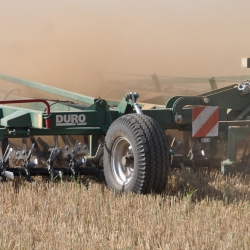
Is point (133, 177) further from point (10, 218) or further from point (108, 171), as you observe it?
point (10, 218)

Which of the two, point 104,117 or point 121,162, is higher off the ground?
point 104,117

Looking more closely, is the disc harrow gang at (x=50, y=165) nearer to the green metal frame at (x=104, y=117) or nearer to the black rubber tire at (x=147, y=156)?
the green metal frame at (x=104, y=117)

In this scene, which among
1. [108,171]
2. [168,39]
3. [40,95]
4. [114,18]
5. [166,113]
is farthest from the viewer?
[168,39]

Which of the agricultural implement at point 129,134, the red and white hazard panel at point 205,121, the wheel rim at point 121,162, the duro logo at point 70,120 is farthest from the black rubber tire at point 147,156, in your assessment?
the red and white hazard panel at point 205,121

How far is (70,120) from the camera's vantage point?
17.0ft

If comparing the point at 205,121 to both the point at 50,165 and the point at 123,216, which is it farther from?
the point at 123,216

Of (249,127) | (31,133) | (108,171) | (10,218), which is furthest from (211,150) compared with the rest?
(10,218)

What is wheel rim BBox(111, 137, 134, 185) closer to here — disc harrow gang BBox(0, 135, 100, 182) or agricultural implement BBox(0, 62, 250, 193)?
agricultural implement BBox(0, 62, 250, 193)

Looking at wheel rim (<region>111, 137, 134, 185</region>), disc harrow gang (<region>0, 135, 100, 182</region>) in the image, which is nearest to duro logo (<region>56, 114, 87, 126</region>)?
disc harrow gang (<region>0, 135, 100, 182</region>)

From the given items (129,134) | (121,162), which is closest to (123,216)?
(129,134)

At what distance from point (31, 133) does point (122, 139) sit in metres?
0.92

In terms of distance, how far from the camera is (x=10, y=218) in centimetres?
405

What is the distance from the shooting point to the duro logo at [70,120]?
16.9 feet

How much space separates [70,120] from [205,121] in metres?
1.21
